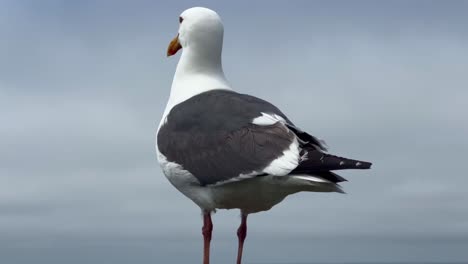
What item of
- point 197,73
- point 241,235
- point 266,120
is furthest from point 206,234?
point 197,73

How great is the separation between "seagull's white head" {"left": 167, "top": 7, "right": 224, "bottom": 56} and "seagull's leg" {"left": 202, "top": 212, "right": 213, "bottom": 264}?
3.17 metres

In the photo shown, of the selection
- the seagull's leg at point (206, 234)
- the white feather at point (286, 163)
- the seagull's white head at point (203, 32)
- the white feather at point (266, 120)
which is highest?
the seagull's white head at point (203, 32)

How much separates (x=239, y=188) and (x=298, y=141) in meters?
1.28

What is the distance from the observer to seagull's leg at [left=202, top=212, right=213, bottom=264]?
52.0 ft

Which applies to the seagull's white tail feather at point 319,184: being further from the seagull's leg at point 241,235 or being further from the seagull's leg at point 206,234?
the seagull's leg at point 241,235

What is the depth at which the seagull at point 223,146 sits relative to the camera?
45.9 ft

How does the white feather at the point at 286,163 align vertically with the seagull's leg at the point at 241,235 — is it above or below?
above

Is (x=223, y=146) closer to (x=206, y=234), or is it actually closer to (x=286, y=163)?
(x=286, y=163)

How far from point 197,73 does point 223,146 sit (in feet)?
8.52

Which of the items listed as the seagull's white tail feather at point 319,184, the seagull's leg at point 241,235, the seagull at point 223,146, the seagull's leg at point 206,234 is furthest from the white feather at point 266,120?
the seagull's leg at point 241,235

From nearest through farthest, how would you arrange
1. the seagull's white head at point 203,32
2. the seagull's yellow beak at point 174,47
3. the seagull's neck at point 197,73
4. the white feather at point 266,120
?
the white feather at point 266,120
the seagull's neck at point 197,73
the seagull's white head at point 203,32
the seagull's yellow beak at point 174,47

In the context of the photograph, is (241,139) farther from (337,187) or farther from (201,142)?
(337,187)

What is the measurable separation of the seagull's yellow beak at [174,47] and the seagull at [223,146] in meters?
0.57

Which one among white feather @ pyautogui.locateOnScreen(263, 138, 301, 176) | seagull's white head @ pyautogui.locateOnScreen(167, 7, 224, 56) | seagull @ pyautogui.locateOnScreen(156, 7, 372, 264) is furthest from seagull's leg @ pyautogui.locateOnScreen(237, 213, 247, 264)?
seagull's white head @ pyautogui.locateOnScreen(167, 7, 224, 56)
